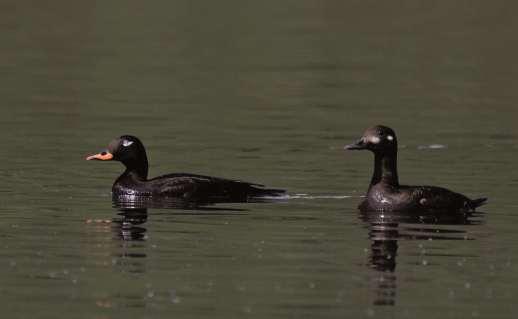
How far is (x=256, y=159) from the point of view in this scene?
79.5 feet

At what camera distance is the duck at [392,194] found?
64.2ft

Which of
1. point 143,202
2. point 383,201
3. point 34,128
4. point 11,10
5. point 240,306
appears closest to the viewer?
point 240,306

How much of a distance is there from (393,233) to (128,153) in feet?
16.7

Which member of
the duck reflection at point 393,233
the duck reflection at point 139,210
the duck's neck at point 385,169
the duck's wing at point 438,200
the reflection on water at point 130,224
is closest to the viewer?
the duck reflection at point 393,233

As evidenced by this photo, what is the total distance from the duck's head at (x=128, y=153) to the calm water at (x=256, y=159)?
1.60ft

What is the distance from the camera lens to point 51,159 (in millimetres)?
23953

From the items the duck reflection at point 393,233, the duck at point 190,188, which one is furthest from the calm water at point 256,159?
the duck at point 190,188

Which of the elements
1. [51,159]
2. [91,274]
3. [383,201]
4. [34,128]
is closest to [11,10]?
[34,128]

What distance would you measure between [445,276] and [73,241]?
398 cm

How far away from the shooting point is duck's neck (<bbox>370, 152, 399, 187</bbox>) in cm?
2017

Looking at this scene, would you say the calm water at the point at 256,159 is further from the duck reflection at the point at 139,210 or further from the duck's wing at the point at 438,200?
the duck's wing at the point at 438,200

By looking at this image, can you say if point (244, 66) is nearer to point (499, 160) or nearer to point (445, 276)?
point (499, 160)

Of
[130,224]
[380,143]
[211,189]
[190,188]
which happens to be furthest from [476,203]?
[130,224]

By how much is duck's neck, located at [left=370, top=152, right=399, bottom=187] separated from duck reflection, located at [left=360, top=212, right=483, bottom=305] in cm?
63
